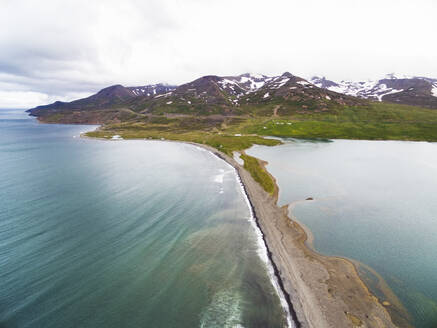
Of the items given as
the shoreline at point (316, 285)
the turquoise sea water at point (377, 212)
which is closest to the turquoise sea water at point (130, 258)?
the shoreline at point (316, 285)

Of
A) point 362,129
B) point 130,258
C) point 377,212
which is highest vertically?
point 362,129

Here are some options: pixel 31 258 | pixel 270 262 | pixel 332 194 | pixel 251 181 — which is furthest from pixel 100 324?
pixel 332 194

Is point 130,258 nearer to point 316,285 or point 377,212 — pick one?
point 316,285

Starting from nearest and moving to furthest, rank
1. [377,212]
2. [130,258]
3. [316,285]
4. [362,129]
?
[316,285]
[130,258]
[377,212]
[362,129]

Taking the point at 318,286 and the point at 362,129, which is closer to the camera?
the point at 318,286

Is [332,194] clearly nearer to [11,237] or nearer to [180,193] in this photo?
[180,193]

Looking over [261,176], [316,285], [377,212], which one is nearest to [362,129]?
[261,176]

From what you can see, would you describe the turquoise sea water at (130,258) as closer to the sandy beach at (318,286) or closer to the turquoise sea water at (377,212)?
the sandy beach at (318,286)
